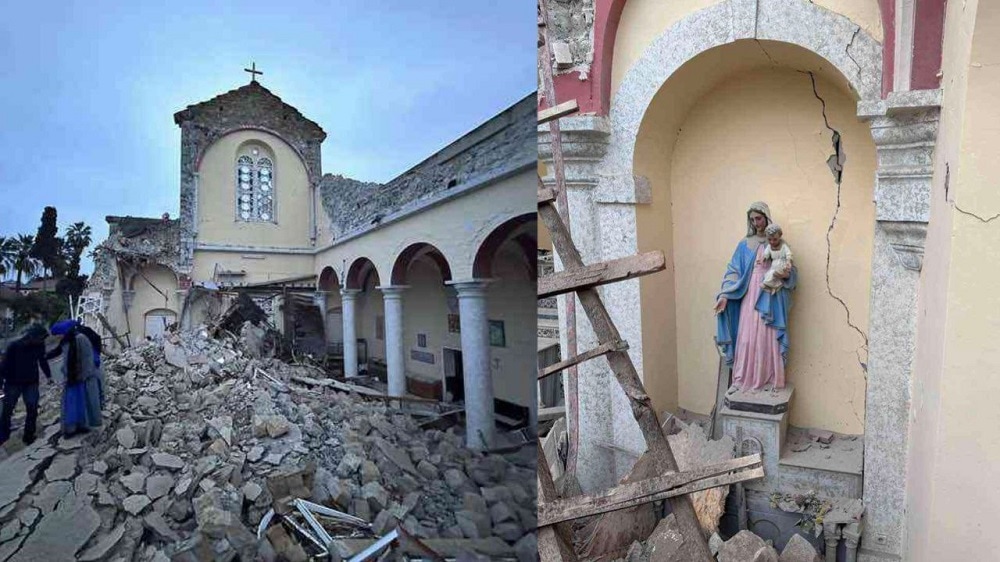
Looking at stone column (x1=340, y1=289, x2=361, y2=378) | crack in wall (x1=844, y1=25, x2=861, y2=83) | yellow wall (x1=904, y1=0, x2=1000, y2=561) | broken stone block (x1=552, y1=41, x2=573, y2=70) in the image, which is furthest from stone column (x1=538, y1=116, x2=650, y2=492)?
stone column (x1=340, y1=289, x2=361, y2=378)

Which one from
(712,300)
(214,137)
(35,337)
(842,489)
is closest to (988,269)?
(842,489)

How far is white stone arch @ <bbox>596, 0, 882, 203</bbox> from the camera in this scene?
3.36 metres

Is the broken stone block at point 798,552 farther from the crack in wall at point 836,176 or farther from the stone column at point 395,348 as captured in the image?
the stone column at point 395,348

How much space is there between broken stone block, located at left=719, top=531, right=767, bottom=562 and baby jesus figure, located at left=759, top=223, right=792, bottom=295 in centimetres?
153

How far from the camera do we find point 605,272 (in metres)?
1.82

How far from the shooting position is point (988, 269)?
2.38m

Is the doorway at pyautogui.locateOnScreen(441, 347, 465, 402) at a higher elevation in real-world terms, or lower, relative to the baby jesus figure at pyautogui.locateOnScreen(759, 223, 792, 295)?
lower

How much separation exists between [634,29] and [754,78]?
2.97 feet

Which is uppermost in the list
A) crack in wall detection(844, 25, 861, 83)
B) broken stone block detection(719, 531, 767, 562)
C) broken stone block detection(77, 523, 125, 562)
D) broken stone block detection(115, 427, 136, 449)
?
crack in wall detection(844, 25, 861, 83)

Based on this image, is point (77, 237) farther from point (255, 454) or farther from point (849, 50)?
point (849, 50)

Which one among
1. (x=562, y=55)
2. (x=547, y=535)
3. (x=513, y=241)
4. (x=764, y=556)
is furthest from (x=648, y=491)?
(x=562, y=55)

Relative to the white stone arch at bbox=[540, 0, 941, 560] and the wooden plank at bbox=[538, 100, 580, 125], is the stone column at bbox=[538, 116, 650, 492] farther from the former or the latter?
the wooden plank at bbox=[538, 100, 580, 125]

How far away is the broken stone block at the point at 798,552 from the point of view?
3416 mm

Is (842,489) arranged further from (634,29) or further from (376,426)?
(376,426)
